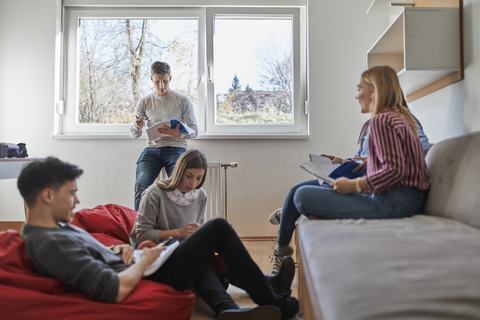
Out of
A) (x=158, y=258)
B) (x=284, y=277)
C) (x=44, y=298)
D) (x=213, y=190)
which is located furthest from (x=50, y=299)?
(x=213, y=190)

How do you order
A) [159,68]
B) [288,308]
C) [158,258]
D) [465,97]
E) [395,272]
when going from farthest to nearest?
1. [159,68]
2. [465,97]
3. [288,308]
4. [158,258]
5. [395,272]

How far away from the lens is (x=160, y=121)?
8.84ft

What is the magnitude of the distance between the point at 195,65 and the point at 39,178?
87.7 inches

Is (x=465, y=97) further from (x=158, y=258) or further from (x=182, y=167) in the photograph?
(x=158, y=258)

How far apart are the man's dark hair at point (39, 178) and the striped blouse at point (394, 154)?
0.97 meters

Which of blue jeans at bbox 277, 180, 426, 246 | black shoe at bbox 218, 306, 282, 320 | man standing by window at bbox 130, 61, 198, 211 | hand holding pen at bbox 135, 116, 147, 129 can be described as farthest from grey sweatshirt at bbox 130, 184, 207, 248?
hand holding pen at bbox 135, 116, 147, 129

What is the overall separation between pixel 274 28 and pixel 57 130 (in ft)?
6.25

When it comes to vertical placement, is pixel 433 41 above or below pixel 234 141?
above

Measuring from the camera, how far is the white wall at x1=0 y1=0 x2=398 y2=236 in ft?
9.77

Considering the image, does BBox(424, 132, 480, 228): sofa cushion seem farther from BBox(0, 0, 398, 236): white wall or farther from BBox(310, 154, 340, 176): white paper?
BBox(0, 0, 398, 236): white wall

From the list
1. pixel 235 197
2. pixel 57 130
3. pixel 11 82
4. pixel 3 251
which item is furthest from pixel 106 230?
pixel 11 82

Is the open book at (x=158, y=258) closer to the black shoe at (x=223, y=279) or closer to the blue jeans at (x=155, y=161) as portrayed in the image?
the black shoe at (x=223, y=279)

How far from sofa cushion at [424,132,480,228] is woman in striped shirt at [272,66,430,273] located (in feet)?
0.16

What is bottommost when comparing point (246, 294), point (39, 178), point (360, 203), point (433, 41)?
point (246, 294)
